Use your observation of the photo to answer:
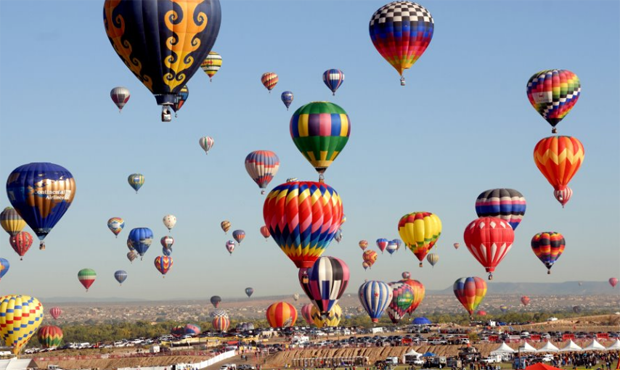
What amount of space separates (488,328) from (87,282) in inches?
2011

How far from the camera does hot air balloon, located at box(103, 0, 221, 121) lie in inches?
1844

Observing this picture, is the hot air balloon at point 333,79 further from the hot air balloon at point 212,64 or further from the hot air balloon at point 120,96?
the hot air balloon at point 120,96

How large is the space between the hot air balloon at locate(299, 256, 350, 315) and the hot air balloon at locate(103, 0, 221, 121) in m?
22.0

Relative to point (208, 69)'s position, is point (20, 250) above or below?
below

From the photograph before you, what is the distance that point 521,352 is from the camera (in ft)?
237

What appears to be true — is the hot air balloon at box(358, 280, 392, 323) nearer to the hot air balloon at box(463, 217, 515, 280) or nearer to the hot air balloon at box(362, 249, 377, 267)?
the hot air balloon at box(463, 217, 515, 280)

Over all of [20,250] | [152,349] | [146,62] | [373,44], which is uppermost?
[373,44]

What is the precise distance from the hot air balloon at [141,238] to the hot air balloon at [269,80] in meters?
26.3

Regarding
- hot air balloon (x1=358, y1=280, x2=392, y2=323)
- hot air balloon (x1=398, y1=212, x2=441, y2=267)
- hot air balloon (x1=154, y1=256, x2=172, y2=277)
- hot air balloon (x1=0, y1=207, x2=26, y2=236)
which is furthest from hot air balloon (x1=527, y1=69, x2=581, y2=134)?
hot air balloon (x1=154, y1=256, x2=172, y2=277)

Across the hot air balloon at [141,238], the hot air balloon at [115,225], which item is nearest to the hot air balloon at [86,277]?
the hot air balloon at [115,225]

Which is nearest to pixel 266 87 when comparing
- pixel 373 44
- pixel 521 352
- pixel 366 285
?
pixel 366 285

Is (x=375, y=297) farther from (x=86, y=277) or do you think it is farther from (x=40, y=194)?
(x=86, y=277)

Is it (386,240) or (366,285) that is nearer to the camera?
(366,285)

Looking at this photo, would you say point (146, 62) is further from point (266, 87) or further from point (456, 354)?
point (266, 87)
